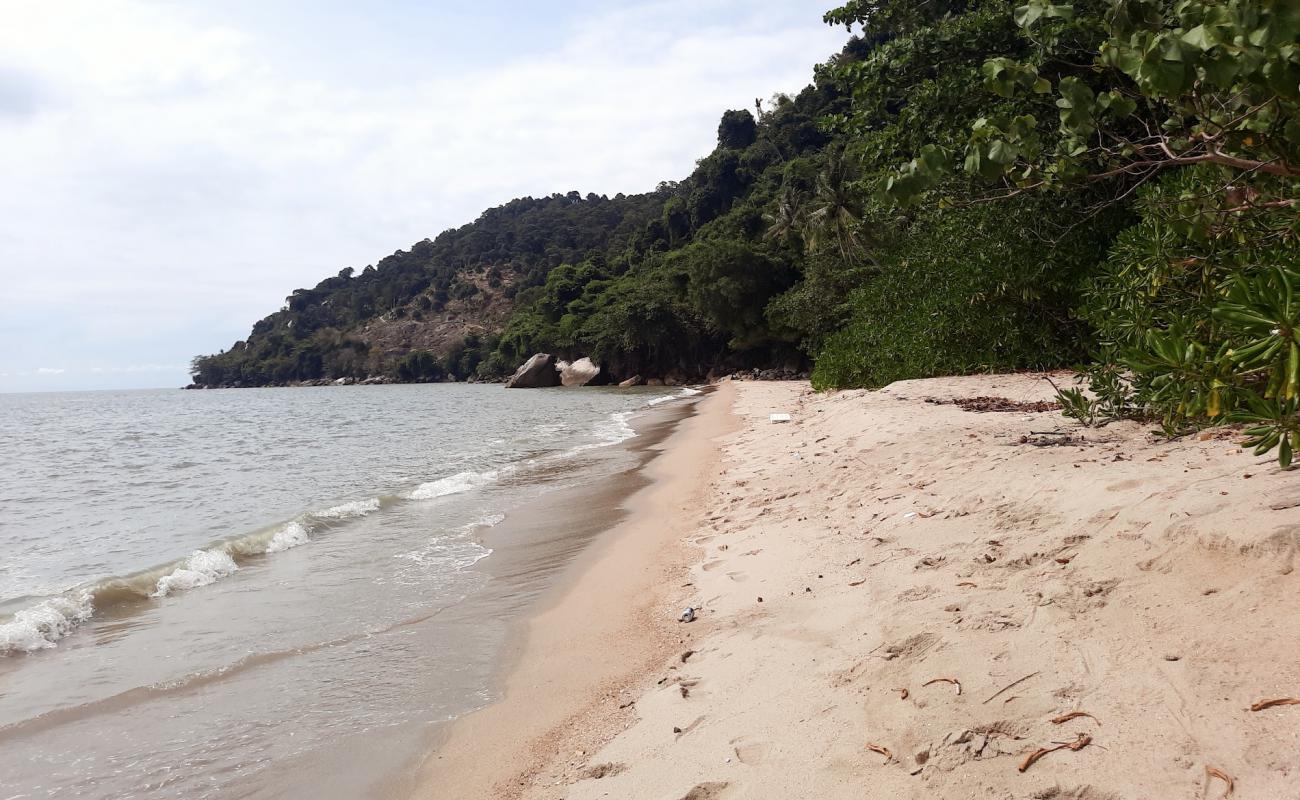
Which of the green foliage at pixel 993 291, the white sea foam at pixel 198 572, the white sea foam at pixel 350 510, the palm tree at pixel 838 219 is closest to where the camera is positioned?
the white sea foam at pixel 198 572

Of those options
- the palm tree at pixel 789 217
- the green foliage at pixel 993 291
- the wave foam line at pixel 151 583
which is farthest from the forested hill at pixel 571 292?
the wave foam line at pixel 151 583

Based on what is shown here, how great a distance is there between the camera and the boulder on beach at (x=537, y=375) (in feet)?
211

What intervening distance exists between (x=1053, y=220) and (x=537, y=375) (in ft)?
178

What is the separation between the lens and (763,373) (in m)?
46.3

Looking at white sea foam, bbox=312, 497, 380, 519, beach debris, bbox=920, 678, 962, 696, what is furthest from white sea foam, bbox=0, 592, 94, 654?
beach debris, bbox=920, 678, 962, 696

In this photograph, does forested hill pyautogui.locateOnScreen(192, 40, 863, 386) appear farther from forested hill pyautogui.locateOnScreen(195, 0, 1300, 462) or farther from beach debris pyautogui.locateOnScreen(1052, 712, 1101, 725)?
beach debris pyautogui.locateOnScreen(1052, 712, 1101, 725)

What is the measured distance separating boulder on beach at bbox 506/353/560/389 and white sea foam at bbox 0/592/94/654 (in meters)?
58.1

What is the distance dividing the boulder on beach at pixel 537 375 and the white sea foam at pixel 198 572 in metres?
56.7

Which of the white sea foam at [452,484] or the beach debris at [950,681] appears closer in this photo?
the beach debris at [950,681]

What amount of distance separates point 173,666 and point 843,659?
4524 mm

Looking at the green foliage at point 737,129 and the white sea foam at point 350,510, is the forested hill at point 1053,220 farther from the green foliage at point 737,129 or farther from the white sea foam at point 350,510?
the green foliage at point 737,129

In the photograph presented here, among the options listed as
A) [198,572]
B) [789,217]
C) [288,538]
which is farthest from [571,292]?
[198,572]

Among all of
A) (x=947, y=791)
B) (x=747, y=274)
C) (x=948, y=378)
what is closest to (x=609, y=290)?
(x=747, y=274)

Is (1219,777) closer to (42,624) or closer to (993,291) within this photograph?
(42,624)
